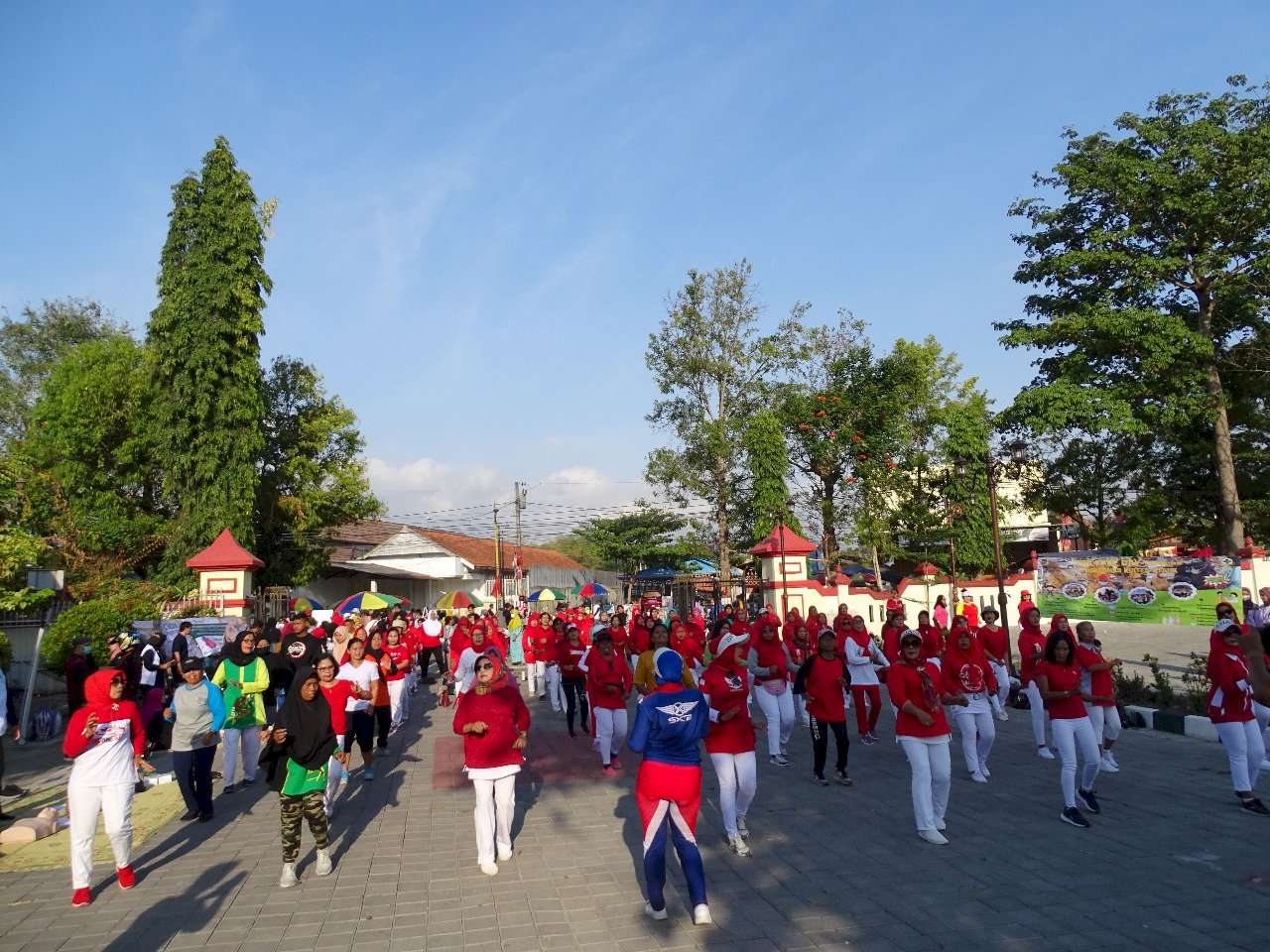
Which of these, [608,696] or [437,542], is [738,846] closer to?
[608,696]

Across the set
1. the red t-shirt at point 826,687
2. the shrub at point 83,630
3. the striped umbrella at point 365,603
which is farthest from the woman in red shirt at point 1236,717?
the striped umbrella at point 365,603

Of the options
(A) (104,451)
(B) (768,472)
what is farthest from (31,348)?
(B) (768,472)

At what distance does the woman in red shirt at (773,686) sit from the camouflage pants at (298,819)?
15.7ft

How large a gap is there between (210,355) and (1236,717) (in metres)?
26.5

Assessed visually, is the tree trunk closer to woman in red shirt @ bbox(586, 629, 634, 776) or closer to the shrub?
woman in red shirt @ bbox(586, 629, 634, 776)

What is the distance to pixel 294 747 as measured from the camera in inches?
249

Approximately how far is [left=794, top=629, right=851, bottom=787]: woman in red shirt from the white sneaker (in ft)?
7.10

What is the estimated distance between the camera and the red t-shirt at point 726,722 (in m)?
6.62

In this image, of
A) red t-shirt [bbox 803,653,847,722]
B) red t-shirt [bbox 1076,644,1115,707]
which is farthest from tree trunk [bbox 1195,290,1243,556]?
red t-shirt [bbox 803,653,847,722]

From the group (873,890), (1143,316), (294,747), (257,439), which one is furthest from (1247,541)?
(257,439)

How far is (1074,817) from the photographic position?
23.2 ft

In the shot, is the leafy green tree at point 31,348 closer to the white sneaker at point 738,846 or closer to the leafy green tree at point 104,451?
the leafy green tree at point 104,451

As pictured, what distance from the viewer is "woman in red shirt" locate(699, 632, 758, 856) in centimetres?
661

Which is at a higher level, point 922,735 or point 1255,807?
point 922,735
